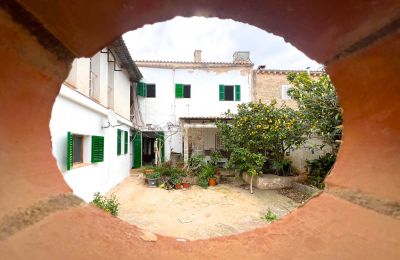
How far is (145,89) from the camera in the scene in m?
16.3

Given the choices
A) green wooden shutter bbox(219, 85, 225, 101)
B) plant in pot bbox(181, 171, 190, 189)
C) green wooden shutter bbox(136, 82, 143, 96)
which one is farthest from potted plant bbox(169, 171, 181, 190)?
green wooden shutter bbox(219, 85, 225, 101)

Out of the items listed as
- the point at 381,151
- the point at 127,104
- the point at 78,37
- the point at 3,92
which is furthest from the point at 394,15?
the point at 127,104

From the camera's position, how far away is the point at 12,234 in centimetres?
64

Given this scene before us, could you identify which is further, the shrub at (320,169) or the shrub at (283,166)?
the shrub at (283,166)

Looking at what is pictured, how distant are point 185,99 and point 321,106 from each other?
922 cm

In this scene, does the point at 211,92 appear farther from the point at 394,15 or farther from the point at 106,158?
the point at 394,15

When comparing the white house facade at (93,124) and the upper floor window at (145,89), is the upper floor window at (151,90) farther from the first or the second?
the white house facade at (93,124)

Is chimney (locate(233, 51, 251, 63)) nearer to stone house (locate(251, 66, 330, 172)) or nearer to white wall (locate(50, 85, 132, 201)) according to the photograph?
stone house (locate(251, 66, 330, 172))

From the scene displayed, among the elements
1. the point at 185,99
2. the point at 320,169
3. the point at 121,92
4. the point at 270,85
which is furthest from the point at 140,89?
the point at 320,169

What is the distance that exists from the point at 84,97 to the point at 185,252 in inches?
290

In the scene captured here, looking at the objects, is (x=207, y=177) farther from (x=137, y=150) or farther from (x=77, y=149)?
(x=77, y=149)

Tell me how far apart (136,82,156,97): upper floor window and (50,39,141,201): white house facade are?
249 centimetres

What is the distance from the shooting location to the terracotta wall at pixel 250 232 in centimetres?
64

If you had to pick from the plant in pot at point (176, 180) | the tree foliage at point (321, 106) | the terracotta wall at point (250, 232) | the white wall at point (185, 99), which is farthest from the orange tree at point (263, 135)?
the terracotta wall at point (250, 232)
